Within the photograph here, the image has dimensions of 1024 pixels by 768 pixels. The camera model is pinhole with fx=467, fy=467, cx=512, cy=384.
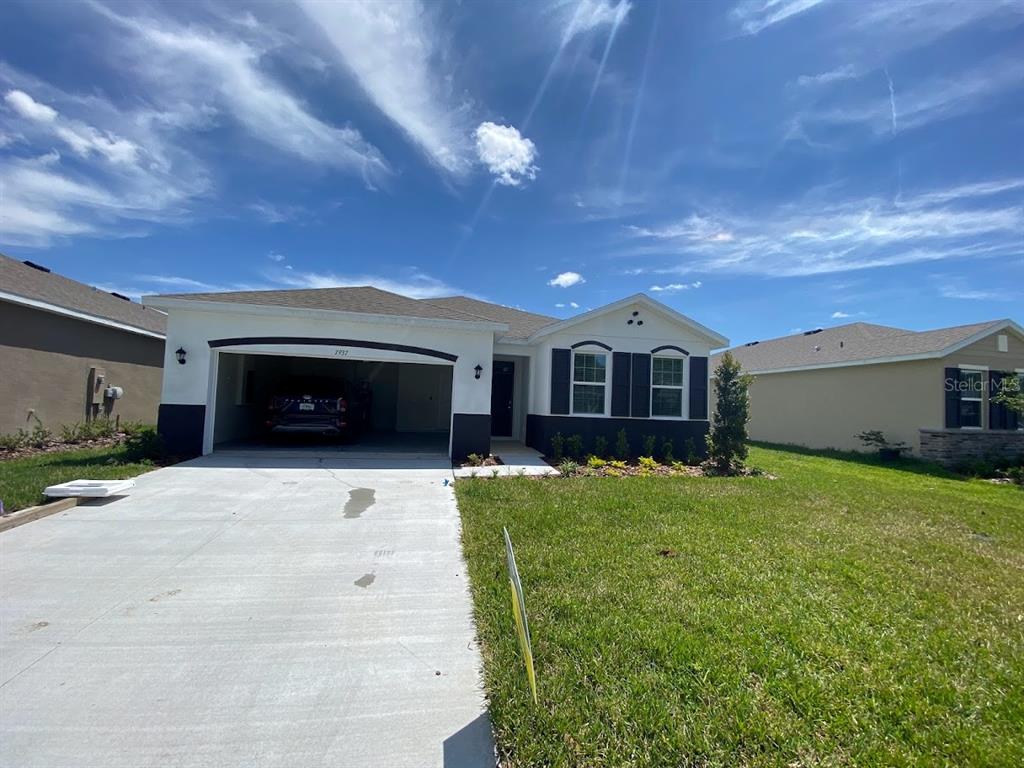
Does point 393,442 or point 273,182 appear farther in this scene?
point 393,442

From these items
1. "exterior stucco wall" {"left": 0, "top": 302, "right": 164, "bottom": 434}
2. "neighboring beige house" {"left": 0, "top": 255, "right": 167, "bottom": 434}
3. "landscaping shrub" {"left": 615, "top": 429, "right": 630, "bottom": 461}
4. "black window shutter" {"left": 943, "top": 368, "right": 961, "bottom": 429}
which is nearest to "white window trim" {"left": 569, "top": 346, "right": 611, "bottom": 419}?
"landscaping shrub" {"left": 615, "top": 429, "right": 630, "bottom": 461}

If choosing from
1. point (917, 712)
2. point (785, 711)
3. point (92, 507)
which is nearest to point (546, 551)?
point (785, 711)

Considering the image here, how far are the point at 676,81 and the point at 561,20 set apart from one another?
98.7 inches

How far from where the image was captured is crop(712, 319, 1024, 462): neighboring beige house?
1330cm

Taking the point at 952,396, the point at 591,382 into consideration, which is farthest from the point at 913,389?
the point at 591,382

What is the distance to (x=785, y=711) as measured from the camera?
252 cm

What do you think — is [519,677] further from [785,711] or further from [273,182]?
[273,182]

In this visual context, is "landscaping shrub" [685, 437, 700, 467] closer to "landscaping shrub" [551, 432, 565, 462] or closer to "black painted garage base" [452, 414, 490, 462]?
"landscaping shrub" [551, 432, 565, 462]

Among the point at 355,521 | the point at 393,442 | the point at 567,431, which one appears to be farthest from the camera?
the point at 393,442

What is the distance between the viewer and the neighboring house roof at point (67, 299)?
10078mm

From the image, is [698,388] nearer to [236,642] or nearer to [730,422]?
[730,422]

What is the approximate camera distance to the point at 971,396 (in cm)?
1367

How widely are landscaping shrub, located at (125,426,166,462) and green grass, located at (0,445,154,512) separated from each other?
0.15 m

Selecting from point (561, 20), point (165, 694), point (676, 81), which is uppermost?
point (561, 20)
